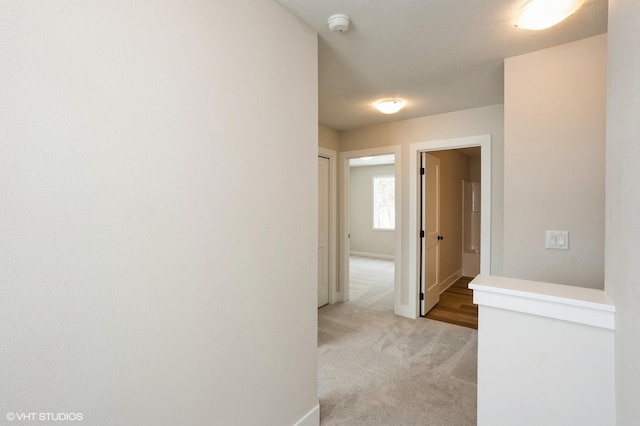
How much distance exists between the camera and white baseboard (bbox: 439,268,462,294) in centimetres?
450

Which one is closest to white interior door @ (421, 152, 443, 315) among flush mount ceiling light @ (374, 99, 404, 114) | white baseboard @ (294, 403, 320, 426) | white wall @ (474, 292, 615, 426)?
flush mount ceiling light @ (374, 99, 404, 114)

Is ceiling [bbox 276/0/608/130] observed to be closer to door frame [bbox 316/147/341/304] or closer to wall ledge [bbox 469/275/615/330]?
door frame [bbox 316/147/341/304]

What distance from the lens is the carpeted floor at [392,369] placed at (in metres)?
1.95

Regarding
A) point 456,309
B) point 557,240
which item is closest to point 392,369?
point 557,240

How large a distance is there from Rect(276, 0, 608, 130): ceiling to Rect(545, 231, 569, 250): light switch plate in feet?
4.18

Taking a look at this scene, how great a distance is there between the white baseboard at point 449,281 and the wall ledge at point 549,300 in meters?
3.33

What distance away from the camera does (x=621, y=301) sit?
0.97 m

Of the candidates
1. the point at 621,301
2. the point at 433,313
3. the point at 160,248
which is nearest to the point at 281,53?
the point at 160,248

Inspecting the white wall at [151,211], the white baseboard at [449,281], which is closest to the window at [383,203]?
the white baseboard at [449,281]

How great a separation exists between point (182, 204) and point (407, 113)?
9.60 ft

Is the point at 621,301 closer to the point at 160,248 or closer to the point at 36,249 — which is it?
the point at 160,248

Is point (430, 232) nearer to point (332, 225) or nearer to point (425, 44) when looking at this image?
point (332, 225)

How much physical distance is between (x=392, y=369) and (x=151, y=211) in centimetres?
229

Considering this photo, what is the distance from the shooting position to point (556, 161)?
199 centimetres
